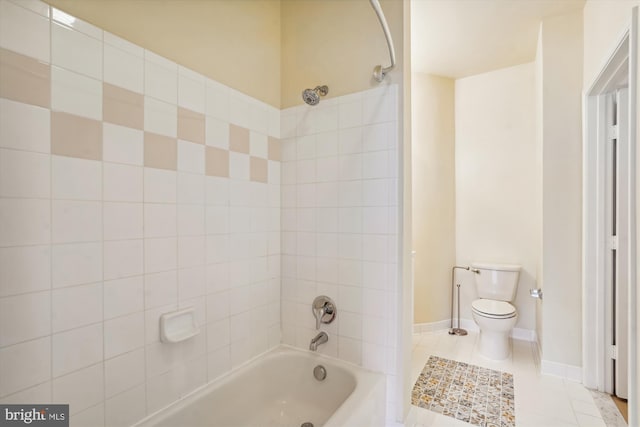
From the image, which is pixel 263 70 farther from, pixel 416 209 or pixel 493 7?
pixel 416 209

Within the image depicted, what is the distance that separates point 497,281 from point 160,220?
9.84ft

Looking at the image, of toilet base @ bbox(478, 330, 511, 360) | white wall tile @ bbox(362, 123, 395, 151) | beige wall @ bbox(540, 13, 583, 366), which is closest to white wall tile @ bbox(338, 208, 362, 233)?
white wall tile @ bbox(362, 123, 395, 151)

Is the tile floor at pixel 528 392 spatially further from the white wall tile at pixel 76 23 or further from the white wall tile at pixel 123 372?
the white wall tile at pixel 76 23

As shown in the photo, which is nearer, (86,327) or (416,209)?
(86,327)

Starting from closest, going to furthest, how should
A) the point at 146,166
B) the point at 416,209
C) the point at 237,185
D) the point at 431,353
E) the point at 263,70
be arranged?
the point at 146,166 → the point at 237,185 → the point at 263,70 → the point at 431,353 → the point at 416,209

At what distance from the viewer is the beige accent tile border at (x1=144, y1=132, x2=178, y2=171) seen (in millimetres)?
1230

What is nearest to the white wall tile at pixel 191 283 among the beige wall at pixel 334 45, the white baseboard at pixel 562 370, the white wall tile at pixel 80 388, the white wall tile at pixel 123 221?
the white wall tile at pixel 123 221

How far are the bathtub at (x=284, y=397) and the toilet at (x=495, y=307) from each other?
145 cm

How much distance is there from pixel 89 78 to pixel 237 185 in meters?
0.76

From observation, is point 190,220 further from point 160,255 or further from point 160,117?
point 160,117

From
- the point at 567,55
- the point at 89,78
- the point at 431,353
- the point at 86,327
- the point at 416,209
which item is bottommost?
the point at 431,353

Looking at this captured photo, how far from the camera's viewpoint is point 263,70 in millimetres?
1833

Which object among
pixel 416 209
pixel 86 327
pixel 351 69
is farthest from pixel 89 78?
pixel 416 209

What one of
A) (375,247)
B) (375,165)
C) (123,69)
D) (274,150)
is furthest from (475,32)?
(123,69)
